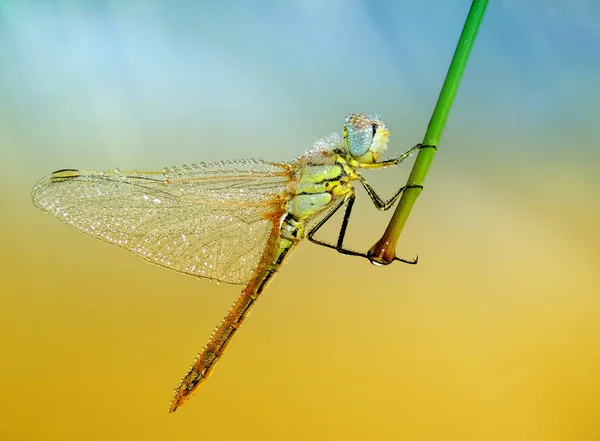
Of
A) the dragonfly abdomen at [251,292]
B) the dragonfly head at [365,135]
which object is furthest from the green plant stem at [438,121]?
the dragonfly abdomen at [251,292]

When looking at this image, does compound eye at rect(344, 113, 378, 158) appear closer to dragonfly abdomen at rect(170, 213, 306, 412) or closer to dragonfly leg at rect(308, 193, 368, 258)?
dragonfly leg at rect(308, 193, 368, 258)

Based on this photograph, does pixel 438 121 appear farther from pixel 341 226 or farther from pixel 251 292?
pixel 251 292

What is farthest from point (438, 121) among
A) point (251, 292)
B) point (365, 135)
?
point (251, 292)

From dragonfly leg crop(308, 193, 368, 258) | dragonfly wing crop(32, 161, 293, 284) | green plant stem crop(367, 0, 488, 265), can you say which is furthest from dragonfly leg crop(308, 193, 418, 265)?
green plant stem crop(367, 0, 488, 265)

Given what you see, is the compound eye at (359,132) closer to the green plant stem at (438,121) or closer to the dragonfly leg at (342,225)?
the dragonfly leg at (342,225)

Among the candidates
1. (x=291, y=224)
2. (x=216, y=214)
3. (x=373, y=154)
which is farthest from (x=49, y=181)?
(x=373, y=154)
